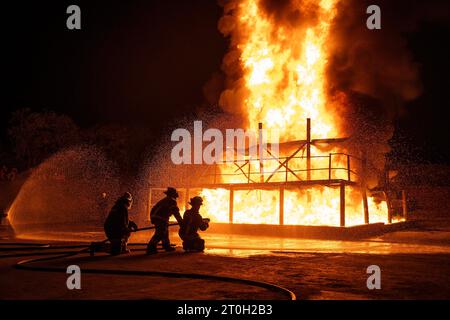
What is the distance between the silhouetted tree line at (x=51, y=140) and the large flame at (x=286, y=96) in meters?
19.5

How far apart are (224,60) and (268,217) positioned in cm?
1072

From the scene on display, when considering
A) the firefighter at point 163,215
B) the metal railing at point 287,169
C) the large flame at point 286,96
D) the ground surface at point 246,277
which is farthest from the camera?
the large flame at point 286,96

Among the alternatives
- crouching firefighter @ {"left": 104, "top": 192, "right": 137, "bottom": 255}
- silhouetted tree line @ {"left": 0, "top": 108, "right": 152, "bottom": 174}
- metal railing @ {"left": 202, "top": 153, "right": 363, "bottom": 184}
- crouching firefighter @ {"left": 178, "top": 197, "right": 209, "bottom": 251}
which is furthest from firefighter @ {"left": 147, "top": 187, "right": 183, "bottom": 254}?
silhouetted tree line @ {"left": 0, "top": 108, "right": 152, "bottom": 174}

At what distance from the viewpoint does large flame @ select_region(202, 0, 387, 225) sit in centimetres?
2548

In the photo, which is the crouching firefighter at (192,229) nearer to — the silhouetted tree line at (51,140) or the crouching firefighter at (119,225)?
the crouching firefighter at (119,225)

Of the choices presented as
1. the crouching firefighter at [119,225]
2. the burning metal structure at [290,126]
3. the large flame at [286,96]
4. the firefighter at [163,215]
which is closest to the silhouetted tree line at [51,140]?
the burning metal structure at [290,126]

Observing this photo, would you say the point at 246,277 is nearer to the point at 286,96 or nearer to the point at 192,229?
the point at 192,229

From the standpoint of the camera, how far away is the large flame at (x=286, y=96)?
25.5 metres

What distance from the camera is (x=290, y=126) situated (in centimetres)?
2700

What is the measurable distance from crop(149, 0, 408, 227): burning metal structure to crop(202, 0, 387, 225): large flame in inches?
2.2

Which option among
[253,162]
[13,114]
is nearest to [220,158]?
[253,162]

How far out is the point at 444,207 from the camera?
3762cm

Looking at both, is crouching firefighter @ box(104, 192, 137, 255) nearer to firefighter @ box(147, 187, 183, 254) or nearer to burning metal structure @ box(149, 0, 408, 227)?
firefighter @ box(147, 187, 183, 254)
